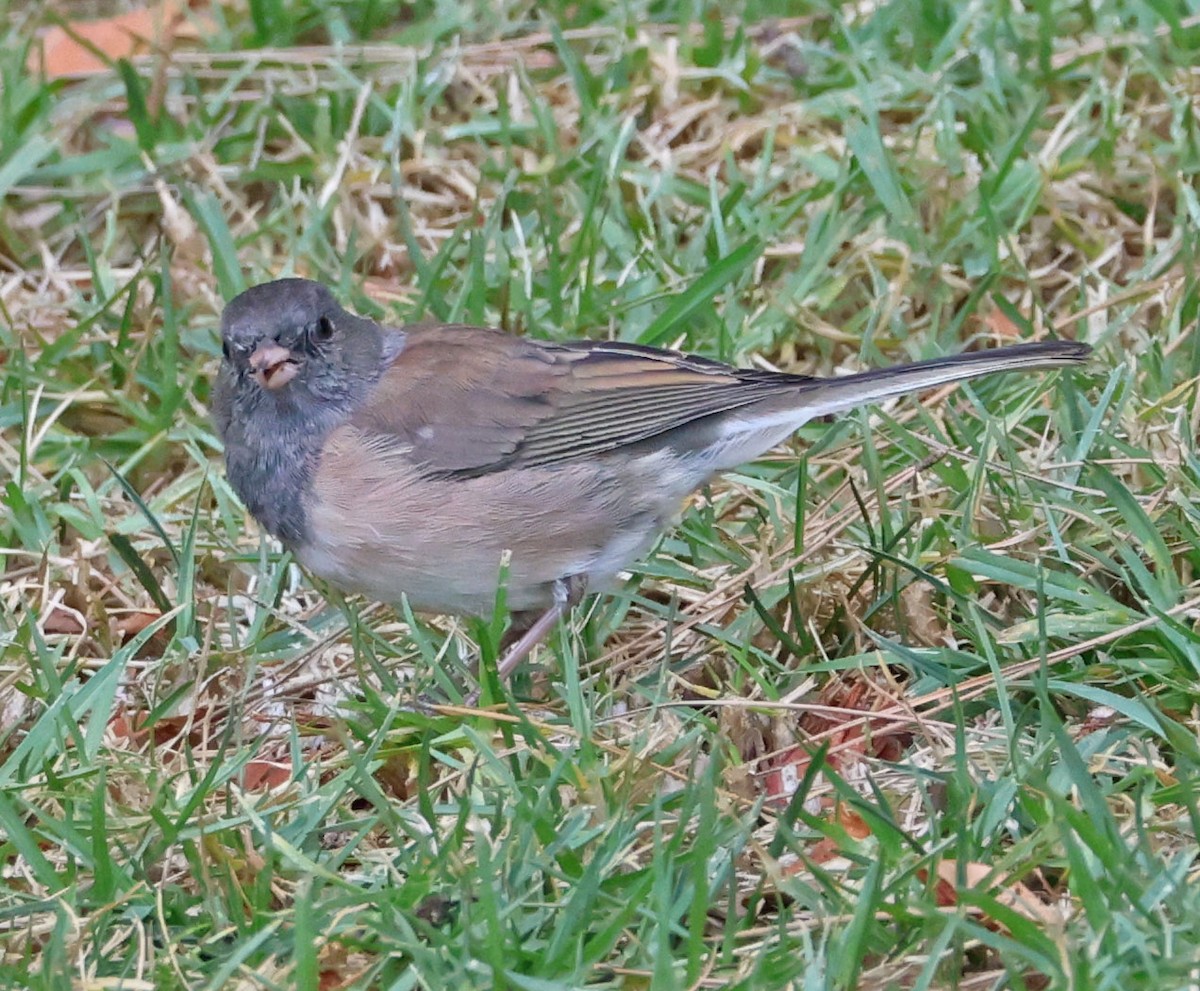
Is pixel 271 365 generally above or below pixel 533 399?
above

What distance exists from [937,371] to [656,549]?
2.40 ft

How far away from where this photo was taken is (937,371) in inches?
127

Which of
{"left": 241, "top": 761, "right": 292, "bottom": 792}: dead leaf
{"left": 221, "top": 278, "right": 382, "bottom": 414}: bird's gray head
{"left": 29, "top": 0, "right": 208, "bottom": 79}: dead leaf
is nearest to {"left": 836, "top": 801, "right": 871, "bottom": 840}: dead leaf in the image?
{"left": 241, "top": 761, "right": 292, "bottom": 792}: dead leaf

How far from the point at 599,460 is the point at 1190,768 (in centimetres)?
125

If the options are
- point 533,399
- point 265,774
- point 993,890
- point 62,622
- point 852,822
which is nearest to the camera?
point 993,890

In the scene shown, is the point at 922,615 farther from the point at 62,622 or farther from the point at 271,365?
the point at 62,622

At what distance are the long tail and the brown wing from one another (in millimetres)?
93

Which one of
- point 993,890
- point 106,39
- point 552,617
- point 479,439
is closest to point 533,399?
point 479,439

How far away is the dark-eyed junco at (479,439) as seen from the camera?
3.15m

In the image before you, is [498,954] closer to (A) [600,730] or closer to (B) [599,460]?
(A) [600,730]

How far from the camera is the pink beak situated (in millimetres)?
3250

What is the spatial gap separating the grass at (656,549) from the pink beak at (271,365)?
18.0 inches

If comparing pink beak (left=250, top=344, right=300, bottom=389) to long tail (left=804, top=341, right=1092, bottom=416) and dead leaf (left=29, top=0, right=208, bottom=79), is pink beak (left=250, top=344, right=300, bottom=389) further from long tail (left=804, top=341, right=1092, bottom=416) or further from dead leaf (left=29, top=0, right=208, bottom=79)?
dead leaf (left=29, top=0, right=208, bottom=79)

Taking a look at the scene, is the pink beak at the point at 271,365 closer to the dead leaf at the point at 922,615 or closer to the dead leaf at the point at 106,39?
the dead leaf at the point at 922,615
